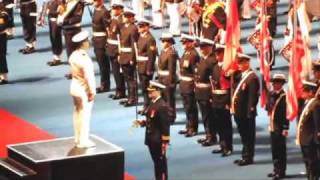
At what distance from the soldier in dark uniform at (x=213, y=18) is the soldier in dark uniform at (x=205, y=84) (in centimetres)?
353

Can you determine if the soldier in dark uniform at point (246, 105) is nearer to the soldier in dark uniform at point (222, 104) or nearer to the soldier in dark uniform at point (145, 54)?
the soldier in dark uniform at point (222, 104)

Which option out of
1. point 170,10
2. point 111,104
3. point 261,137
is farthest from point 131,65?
point 170,10

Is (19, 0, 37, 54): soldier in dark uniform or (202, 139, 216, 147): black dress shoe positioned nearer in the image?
(202, 139, 216, 147): black dress shoe

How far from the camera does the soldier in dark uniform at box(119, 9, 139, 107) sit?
914 inches

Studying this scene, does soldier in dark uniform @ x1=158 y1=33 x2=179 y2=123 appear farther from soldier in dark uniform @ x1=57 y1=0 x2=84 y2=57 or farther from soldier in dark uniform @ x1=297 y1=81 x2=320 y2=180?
soldier in dark uniform @ x1=297 y1=81 x2=320 y2=180

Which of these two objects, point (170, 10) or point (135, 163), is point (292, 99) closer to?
point (135, 163)

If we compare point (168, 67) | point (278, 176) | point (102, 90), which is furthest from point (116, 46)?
point (278, 176)

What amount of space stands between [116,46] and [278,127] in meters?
5.89

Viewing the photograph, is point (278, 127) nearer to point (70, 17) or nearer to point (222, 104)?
point (222, 104)

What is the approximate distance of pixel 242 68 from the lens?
19969 millimetres

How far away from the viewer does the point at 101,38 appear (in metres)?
24.6

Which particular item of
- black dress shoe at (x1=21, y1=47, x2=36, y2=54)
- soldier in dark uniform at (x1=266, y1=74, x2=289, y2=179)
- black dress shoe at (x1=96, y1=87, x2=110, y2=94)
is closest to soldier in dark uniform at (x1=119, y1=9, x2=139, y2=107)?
black dress shoe at (x1=96, y1=87, x2=110, y2=94)

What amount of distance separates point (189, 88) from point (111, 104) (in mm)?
2900

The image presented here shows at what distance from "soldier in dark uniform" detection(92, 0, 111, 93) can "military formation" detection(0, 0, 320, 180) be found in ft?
0.07
